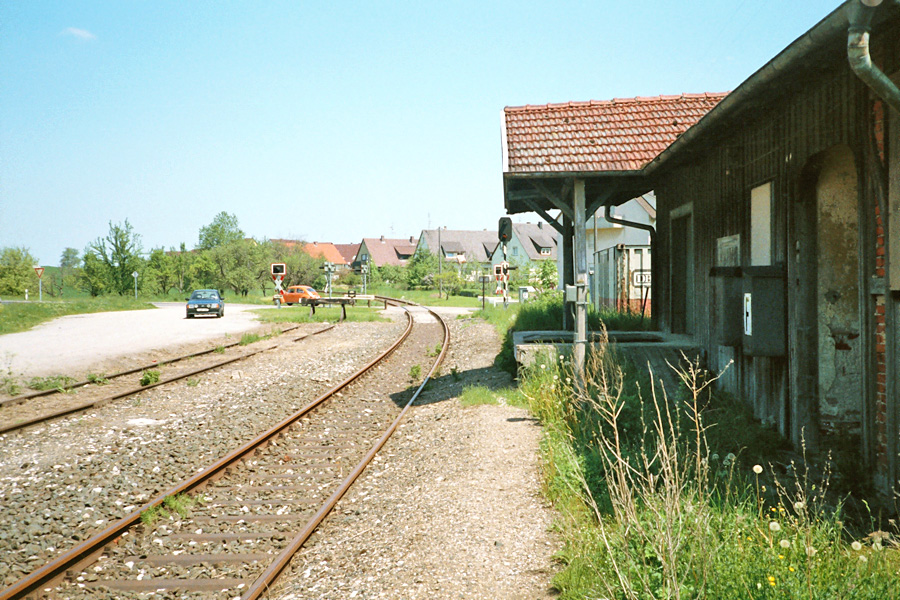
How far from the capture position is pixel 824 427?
20.3 feet

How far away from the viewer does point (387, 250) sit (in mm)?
116188

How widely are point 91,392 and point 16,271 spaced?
194ft

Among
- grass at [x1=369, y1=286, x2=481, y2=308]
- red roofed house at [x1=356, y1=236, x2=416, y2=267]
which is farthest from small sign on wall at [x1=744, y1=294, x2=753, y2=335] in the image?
red roofed house at [x1=356, y1=236, x2=416, y2=267]

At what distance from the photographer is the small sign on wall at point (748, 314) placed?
6.63 m

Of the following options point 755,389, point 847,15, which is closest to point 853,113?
point 847,15

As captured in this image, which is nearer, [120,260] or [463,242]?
[120,260]

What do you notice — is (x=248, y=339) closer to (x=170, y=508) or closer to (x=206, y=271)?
(x=170, y=508)

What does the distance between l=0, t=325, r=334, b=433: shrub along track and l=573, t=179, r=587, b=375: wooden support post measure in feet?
24.3

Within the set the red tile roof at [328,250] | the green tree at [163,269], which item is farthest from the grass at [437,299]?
the red tile roof at [328,250]

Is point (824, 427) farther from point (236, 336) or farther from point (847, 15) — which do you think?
point (236, 336)

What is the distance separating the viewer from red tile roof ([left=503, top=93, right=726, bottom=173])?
396 inches

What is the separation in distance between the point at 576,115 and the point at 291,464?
7365mm

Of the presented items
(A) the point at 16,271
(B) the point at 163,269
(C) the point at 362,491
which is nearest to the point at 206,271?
(B) the point at 163,269

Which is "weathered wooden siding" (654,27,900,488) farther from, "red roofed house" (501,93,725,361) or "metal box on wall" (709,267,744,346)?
"red roofed house" (501,93,725,361)
